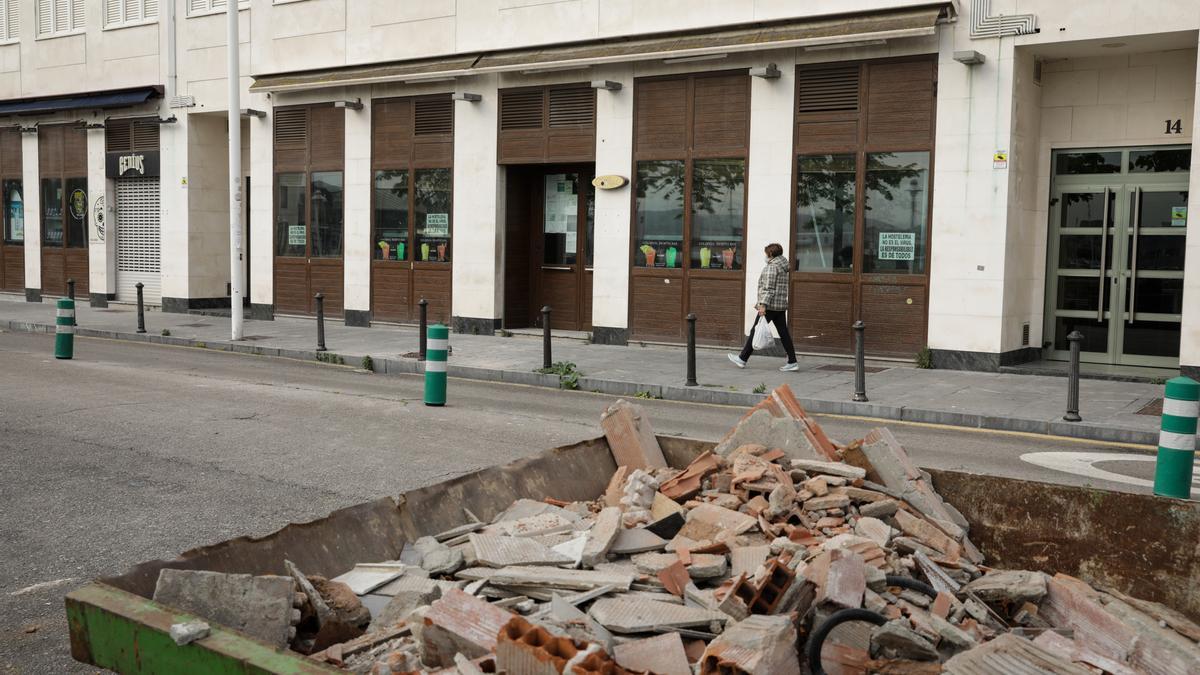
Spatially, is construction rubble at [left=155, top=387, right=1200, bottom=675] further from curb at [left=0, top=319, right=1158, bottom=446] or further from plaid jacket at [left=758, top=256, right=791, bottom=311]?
plaid jacket at [left=758, top=256, right=791, bottom=311]

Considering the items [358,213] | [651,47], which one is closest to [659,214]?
[651,47]

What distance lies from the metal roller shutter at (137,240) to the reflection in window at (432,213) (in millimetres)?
9058

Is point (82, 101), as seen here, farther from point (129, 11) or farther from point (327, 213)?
point (327, 213)

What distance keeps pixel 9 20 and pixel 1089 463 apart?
103ft

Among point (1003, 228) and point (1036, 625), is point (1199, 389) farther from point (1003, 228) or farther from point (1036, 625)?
point (1003, 228)

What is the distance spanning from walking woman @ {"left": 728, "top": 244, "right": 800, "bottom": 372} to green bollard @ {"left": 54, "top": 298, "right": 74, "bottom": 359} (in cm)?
1034

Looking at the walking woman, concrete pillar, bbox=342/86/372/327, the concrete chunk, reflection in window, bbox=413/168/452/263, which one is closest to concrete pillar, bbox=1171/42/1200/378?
the walking woman

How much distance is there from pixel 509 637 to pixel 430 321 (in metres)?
19.7

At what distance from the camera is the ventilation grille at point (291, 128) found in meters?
24.0

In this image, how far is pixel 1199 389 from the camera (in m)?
7.62

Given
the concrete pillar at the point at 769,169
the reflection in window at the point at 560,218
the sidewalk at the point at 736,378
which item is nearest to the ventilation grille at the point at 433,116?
the reflection in window at the point at 560,218

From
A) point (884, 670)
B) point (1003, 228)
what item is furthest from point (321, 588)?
point (1003, 228)

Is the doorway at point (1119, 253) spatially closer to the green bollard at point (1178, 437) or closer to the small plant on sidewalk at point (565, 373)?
the small plant on sidewalk at point (565, 373)

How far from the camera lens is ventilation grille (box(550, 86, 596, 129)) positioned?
65.2 ft
